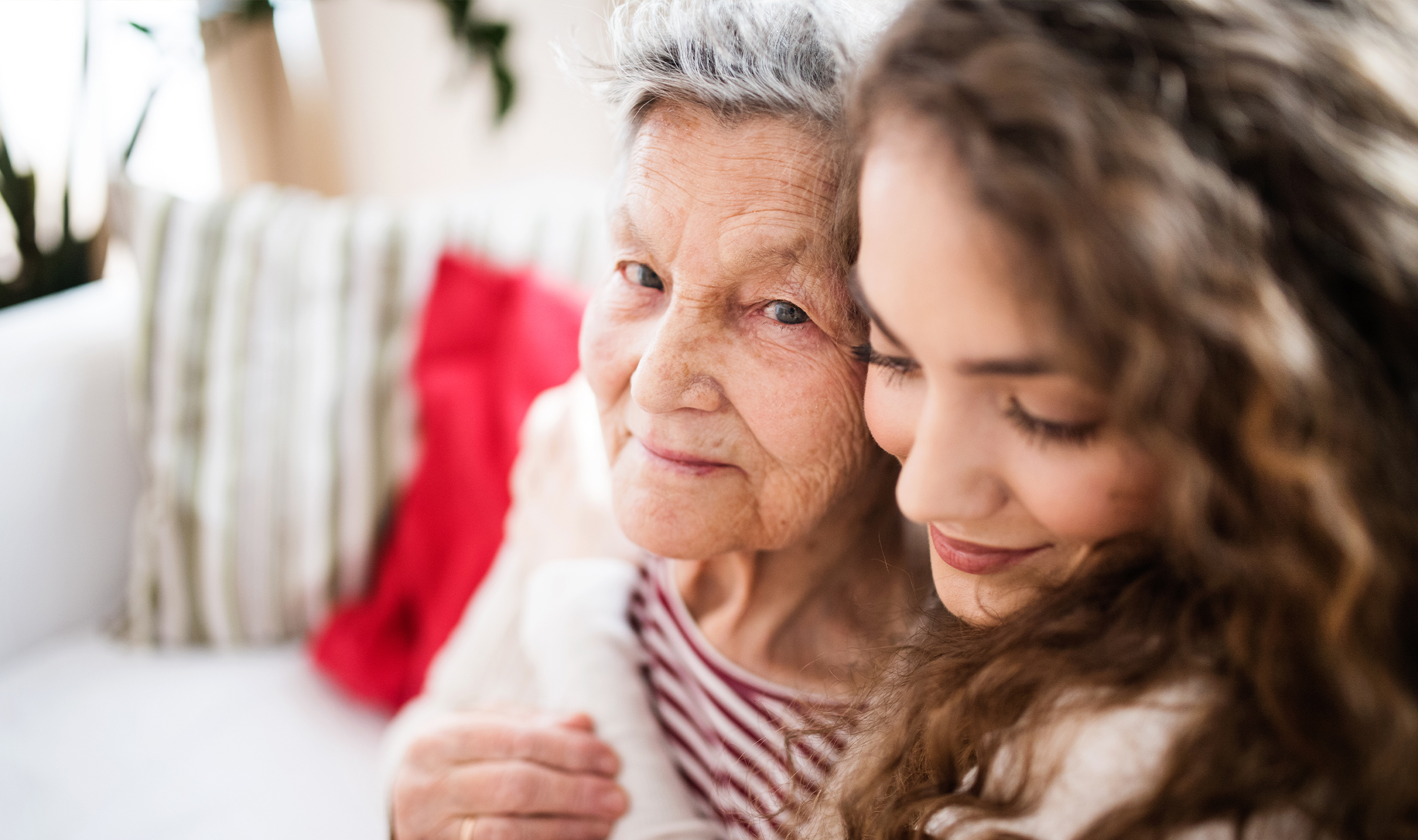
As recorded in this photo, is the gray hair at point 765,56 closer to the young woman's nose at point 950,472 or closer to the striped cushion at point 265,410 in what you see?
the young woman's nose at point 950,472

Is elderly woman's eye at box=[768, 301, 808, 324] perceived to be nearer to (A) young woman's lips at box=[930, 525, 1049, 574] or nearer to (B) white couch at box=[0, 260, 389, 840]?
(A) young woman's lips at box=[930, 525, 1049, 574]

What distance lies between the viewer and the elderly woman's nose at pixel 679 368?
0.85 m

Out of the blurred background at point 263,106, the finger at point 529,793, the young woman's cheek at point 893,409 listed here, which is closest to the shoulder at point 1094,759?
the young woman's cheek at point 893,409

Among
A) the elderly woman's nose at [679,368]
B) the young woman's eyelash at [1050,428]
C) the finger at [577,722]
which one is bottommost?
the finger at [577,722]

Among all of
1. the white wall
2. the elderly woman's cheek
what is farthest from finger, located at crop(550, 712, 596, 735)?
the white wall

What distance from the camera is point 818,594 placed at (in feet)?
3.55

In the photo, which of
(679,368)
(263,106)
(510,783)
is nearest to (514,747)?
(510,783)

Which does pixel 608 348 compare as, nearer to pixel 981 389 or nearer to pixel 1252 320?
pixel 981 389

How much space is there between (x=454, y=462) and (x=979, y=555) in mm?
1097

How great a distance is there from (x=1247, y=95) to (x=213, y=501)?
1667mm

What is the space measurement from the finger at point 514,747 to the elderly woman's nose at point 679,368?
1.26 ft

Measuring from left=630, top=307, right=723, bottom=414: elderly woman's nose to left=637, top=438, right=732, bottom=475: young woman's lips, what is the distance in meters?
0.05

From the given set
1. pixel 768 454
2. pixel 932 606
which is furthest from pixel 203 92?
pixel 932 606

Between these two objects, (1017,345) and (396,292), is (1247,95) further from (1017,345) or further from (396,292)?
(396,292)
